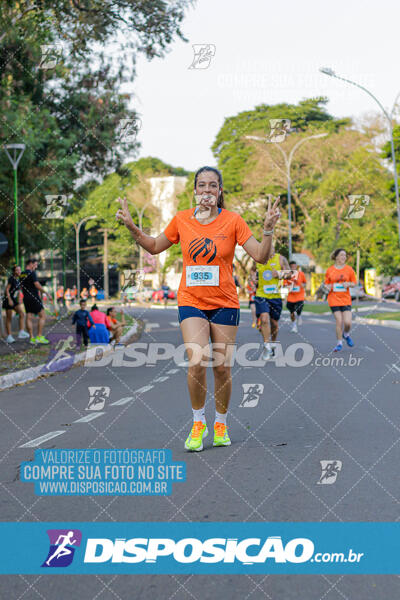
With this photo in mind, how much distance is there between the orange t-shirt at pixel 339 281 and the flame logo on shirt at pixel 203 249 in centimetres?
876

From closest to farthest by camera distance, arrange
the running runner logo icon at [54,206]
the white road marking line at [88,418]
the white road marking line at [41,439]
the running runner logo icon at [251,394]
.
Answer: the white road marking line at [41,439] < the white road marking line at [88,418] < the running runner logo icon at [251,394] < the running runner logo icon at [54,206]

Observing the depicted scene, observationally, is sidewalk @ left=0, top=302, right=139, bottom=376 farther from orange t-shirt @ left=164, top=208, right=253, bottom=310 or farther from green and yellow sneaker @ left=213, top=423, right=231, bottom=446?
orange t-shirt @ left=164, top=208, right=253, bottom=310

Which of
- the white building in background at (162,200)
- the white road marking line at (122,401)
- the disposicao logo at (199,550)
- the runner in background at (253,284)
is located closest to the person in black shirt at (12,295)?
the runner in background at (253,284)

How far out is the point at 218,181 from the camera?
5.82 metres

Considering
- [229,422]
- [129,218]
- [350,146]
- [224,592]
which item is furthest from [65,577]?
[350,146]

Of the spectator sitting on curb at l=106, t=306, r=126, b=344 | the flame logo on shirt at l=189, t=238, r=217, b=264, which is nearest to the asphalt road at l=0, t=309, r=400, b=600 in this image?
the flame logo on shirt at l=189, t=238, r=217, b=264

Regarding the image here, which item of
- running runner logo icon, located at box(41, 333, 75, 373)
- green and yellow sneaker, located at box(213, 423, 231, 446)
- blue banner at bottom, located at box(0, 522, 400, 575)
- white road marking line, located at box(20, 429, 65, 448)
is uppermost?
blue banner at bottom, located at box(0, 522, 400, 575)

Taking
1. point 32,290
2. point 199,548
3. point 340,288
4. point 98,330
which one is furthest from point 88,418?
point 32,290

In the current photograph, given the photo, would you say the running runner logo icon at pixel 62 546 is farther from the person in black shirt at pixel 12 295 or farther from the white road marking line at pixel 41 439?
the person in black shirt at pixel 12 295

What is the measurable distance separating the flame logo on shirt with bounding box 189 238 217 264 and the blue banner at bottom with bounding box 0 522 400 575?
7.07 ft

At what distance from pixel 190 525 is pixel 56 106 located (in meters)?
21.1

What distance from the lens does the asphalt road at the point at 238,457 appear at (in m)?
3.39

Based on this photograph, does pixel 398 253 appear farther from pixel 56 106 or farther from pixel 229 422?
pixel 229 422

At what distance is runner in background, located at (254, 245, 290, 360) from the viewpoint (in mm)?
12977
